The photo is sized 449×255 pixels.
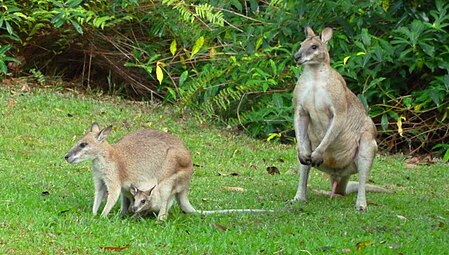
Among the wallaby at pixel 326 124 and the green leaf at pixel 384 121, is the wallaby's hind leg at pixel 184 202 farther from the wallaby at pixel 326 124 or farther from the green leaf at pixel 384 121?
the green leaf at pixel 384 121

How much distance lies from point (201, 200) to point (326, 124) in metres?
1.29

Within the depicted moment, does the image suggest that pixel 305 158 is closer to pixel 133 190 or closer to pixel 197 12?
pixel 133 190

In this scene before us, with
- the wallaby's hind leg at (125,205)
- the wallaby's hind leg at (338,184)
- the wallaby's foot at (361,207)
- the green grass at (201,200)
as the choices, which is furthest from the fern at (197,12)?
the wallaby's hind leg at (125,205)

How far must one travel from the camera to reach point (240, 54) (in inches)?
486

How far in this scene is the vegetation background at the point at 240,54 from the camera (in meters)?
11.4

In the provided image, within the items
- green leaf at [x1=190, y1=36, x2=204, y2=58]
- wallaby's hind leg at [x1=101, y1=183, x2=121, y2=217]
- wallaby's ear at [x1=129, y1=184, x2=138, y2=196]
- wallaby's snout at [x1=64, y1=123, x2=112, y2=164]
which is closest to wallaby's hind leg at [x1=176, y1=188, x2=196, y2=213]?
wallaby's ear at [x1=129, y1=184, x2=138, y2=196]

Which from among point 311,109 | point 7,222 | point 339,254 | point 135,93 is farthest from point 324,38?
point 135,93

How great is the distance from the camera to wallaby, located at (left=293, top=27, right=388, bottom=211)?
8328 millimetres

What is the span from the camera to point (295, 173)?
1008 centimetres

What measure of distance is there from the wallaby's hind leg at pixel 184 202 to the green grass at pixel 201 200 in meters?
0.06

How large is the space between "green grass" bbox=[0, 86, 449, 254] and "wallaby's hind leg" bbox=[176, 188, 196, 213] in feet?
0.18

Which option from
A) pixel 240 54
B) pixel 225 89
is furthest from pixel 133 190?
pixel 240 54

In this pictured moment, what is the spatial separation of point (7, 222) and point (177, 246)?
1.17m

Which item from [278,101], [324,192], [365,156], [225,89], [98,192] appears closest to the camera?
[98,192]
